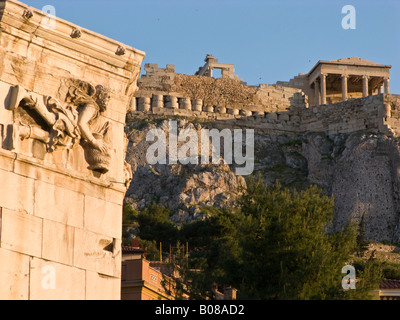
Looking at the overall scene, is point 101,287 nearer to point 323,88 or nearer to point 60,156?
point 60,156

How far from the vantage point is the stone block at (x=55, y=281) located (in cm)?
1125

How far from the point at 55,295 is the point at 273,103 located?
50.2m

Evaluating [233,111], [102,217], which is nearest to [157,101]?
[233,111]

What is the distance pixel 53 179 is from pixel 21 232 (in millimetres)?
797

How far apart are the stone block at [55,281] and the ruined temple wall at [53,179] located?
0.01m

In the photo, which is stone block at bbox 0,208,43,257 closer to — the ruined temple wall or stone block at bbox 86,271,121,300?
the ruined temple wall

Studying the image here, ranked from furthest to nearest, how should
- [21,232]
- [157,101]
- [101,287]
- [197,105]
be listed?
[197,105] → [157,101] → [101,287] → [21,232]

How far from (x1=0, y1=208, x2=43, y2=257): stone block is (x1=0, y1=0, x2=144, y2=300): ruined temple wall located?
11mm

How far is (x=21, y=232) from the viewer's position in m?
11.2

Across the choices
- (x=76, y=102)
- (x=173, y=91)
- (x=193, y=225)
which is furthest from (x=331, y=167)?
(x=76, y=102)

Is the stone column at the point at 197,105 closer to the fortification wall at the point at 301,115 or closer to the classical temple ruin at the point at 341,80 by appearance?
the fortification wall at the point at 301,115

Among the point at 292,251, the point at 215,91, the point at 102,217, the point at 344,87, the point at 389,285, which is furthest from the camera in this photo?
the point at 344,87

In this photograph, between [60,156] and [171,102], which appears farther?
[171,102]

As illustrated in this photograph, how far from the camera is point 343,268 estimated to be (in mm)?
17781
